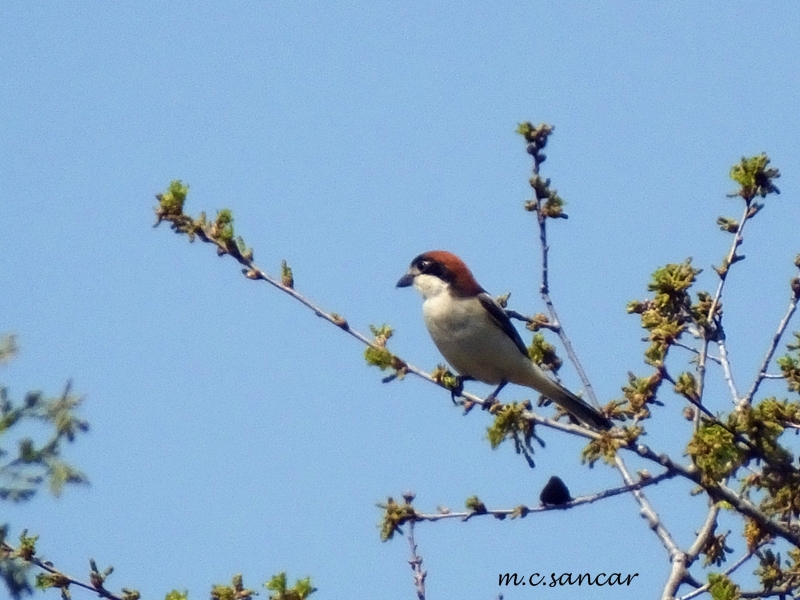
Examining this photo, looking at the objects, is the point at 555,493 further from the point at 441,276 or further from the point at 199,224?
the point at 441,276

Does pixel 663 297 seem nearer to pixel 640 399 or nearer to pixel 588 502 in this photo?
pixel 640 399

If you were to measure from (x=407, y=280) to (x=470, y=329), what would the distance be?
1.93ft

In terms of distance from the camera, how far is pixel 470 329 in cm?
619

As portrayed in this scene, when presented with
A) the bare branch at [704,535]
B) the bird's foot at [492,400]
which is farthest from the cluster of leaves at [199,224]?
the bare branch at [704,535]

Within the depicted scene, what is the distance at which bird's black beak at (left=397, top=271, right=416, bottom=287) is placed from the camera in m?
6.56

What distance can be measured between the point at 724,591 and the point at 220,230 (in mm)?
2240

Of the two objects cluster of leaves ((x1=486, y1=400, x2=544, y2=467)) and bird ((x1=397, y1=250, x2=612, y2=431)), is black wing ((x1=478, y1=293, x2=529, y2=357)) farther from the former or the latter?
cluster of leaves ((x1=486, y1=400, x2=544, y2=467))

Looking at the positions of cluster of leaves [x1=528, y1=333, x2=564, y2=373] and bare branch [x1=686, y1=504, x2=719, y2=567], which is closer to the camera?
bare branch [x1=686, y1=504, x2=719, y2=567]

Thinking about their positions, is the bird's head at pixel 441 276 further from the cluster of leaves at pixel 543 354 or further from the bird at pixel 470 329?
the cluster of leaves at pixel 543 354

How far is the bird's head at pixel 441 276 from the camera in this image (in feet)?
20.8

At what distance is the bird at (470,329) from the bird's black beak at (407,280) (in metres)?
0.10

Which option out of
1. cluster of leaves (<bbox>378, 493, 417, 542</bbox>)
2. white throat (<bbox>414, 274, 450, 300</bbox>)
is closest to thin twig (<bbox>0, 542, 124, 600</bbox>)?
cluster of leaves (<bbox>378, 493, 417, 542</bbox>)

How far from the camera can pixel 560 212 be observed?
4.33m

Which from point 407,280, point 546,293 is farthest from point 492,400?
point 407,280
